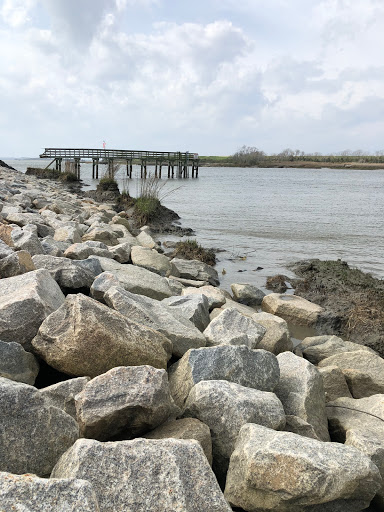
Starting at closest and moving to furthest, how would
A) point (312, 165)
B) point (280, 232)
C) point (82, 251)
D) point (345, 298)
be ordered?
point (82, 251)
point (345, 298)
point (280, 232)
point (312, 165)

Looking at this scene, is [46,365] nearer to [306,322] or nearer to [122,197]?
[306,322]

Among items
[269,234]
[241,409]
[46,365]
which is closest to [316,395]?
[241,409]

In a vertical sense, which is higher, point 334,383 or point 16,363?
point 16,363

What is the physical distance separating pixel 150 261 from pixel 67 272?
298cm

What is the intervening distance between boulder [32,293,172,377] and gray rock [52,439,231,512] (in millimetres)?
928

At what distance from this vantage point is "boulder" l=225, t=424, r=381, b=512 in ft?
6.69

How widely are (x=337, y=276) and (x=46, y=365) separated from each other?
20.5ft

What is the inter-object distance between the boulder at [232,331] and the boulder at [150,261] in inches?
122

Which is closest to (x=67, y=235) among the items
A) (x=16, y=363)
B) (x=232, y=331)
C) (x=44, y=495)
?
(x=232, y=331)

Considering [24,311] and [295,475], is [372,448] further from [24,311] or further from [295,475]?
[24,311]

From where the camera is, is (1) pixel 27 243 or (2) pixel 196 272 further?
(2) pixel 196 272

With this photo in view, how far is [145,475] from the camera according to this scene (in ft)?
5.97

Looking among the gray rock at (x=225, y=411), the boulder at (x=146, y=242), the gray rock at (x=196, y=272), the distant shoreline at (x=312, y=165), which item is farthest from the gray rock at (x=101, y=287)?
the distant shoreline at (x=312, y=165)

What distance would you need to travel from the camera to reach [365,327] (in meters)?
6.08
